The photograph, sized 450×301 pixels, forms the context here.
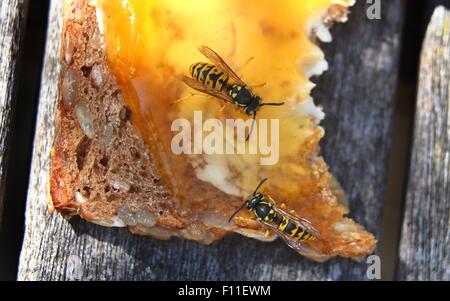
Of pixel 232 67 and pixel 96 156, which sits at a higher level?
pixel 232 67

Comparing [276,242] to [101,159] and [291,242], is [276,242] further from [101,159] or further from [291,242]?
[101,159]

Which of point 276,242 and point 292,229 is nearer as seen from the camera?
point 292,229

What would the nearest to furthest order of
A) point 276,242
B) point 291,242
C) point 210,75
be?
point 210,75
point 291,242
point 276,242

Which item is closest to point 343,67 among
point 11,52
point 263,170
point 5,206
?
point 263,170

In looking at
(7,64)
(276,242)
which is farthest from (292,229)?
(7,64)

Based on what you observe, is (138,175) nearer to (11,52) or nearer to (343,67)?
(11,52)

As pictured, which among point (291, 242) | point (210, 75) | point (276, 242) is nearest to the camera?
point (210, 75)

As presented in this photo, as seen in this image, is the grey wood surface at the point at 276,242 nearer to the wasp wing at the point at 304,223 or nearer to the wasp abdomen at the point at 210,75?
the wasp wing at the point at 304,223
